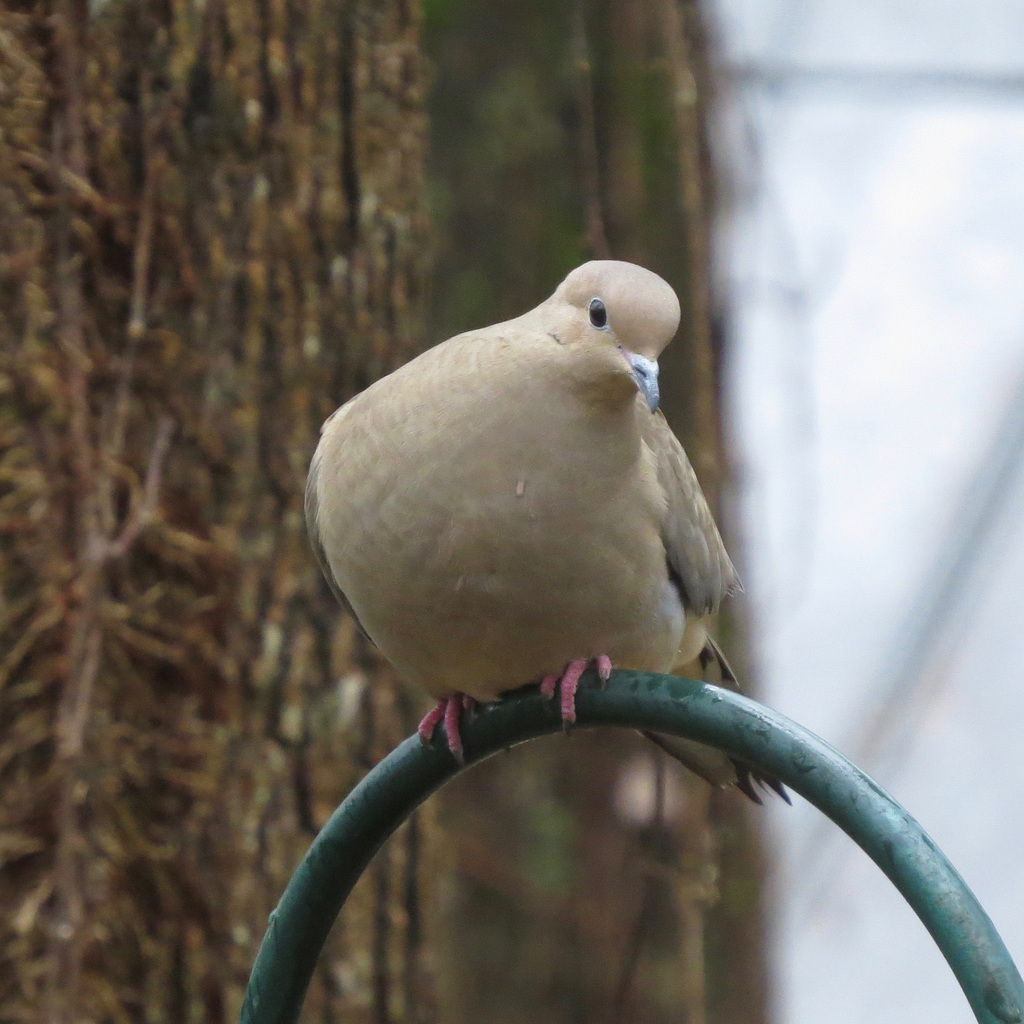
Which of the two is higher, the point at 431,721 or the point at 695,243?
the point at 695,243

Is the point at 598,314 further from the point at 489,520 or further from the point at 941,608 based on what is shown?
the point at 941,608

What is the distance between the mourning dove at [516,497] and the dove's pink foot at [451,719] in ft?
0.04

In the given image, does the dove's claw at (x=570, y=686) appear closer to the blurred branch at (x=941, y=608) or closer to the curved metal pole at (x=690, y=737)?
the curved metal pole at (x=690, y=737)

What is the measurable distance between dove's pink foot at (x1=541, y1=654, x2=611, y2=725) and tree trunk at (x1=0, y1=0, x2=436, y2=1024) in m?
1.37

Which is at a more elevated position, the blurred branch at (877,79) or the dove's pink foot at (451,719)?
the blurred branch at (877,79)

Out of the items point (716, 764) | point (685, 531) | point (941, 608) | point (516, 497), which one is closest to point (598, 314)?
point (516, 497)

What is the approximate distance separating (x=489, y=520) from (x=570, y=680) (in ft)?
0.87

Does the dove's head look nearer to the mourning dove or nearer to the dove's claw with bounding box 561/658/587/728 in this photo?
the mourning dove

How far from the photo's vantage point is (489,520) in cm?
211

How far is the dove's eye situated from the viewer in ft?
6.84

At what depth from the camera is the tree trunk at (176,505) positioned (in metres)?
3.32

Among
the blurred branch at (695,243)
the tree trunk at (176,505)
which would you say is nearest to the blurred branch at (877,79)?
the blurred branch at (695,243)

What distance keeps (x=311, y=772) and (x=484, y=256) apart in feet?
8.03

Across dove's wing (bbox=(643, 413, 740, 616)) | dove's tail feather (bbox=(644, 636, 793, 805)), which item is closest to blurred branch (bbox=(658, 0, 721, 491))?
dove's tail feather (bbox=(644, 636, 793, 805))
